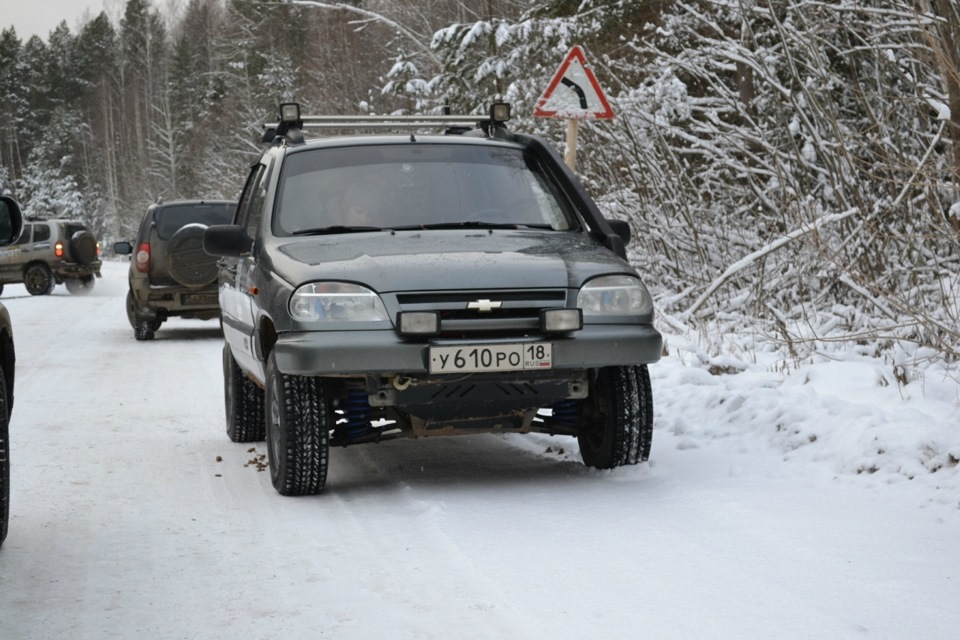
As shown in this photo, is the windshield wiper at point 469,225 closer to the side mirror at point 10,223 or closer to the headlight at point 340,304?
the headlight at point 340,304

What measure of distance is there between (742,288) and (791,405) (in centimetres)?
455

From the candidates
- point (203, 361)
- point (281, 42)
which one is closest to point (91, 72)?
point (281, 42)

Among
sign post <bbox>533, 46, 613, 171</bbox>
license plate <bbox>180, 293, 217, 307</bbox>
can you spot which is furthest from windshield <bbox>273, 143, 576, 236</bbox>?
license plate <bbox>180, 293, 217, 307</bbox>

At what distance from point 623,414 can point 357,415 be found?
1273 mm

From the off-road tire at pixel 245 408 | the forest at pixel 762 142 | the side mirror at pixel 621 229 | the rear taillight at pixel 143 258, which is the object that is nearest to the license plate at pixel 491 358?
the side mirror at pixel 621 229

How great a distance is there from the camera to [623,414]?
6059mm

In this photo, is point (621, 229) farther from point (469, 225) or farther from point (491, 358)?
point (491, 358)

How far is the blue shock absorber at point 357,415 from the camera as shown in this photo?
19.6 ft

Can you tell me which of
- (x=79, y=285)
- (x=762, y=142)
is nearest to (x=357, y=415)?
(x=762, y=142)

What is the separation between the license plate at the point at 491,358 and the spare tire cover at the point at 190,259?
9306 millimetres

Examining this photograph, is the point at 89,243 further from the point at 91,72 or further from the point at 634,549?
the point at 91,72

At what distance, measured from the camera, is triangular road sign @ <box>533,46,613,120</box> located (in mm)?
10609

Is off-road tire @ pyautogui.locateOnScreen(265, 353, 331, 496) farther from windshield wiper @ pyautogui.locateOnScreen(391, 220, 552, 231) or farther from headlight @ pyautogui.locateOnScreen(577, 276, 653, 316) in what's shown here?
headlight @ pyautogui.locateOnScreen(577, 276, 653, 316)

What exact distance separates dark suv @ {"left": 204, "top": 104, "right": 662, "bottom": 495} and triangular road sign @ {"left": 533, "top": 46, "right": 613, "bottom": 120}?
3.64m
